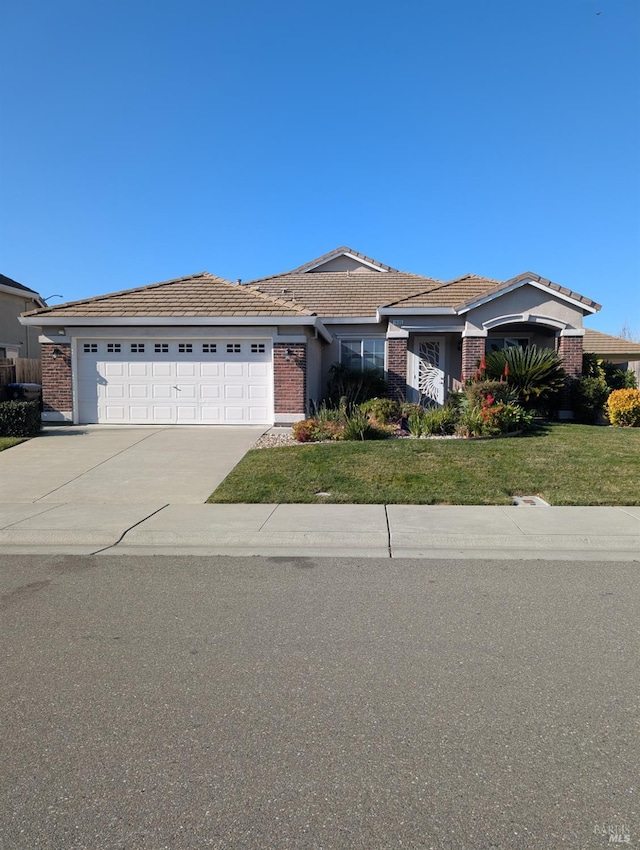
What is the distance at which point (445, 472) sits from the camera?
969 cm

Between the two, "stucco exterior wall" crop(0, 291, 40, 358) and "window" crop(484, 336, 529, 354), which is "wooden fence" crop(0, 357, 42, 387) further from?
"window" crop(484, 336, 529, 354)

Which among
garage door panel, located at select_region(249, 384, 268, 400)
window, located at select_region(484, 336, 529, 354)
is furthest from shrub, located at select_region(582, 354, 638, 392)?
garage door panel, located at select_region(249, 384, 268, 400)

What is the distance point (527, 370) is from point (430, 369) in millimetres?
3771

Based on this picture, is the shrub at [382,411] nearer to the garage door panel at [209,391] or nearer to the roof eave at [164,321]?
the roof eave at [164,321]

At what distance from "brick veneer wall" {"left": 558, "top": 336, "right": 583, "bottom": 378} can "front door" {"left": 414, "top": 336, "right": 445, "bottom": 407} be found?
3.62 m

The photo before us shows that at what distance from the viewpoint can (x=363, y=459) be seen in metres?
10.4

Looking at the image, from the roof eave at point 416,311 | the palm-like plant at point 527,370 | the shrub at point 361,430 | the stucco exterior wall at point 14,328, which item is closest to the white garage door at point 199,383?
the shrub at point 361,430

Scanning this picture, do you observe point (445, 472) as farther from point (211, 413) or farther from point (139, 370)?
point (139, 370)

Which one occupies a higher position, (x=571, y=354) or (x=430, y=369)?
(x=571, y=354)

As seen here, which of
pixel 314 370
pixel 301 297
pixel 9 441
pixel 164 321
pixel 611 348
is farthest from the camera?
pixel 611 348

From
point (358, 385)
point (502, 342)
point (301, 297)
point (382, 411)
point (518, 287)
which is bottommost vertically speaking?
point (382, 411)

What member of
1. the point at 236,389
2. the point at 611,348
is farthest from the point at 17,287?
the point at 611,348

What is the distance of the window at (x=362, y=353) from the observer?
1903 cm

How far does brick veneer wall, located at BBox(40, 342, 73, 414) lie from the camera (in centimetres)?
1525
